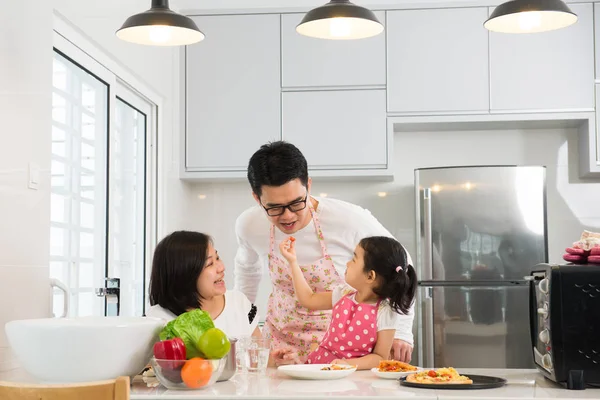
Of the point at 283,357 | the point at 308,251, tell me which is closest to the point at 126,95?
the point at 308,251

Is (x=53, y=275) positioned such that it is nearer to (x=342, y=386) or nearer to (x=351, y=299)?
(x=351, y=299)

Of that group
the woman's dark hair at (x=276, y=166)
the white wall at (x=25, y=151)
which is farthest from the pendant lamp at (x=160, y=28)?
the woman's dark hair at (x=276, y=166)

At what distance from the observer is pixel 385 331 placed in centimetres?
226

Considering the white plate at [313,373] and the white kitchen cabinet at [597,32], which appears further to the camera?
the white kitchen cabinet at [597,32]

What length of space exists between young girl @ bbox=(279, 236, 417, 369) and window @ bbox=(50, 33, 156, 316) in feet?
3.17

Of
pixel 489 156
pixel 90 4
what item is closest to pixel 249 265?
pixel 90 4

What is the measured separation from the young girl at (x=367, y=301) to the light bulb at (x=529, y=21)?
0.74 meters

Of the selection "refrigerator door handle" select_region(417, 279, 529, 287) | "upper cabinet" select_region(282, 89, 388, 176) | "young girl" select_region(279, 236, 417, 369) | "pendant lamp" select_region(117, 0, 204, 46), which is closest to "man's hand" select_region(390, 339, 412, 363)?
"young girl" select_region(279, 236, 417, 369)

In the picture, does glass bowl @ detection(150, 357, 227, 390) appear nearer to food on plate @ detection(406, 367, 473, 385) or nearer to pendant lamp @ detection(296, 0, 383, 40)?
food on plate @ detection(406, 367, 473, 385)

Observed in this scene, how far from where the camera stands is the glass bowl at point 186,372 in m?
1.66

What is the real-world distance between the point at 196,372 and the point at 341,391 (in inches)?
11.8

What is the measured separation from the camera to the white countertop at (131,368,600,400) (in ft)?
5.24

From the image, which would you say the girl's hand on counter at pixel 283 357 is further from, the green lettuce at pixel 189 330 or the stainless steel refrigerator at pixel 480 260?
the stainless steel refrigerator at pixel 480 260

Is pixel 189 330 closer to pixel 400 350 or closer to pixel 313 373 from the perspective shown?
pixel 313 373
